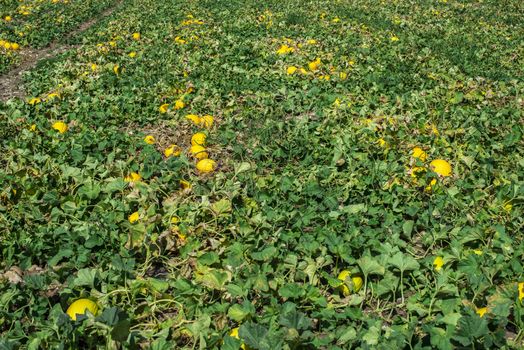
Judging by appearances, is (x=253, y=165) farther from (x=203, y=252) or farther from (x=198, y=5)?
(x=198, y=5)

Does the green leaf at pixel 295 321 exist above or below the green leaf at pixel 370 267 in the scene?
above

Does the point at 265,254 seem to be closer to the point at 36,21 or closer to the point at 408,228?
the point at 408,228

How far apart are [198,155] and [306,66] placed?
3.59 m

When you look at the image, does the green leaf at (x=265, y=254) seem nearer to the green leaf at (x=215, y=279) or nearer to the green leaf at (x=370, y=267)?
the green leaf at (x=215, y=279)

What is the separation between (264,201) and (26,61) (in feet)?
26.9

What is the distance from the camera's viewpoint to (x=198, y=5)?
550 inches

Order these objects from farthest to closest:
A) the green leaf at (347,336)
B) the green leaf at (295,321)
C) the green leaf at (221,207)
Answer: the green leaf at (221,207) < the green leaf at (347,336) < the green leaf at (295,321)

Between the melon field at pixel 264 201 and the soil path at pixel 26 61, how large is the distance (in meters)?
0.10

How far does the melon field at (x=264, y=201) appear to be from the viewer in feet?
9.51

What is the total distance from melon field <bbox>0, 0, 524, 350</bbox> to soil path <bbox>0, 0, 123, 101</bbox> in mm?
95

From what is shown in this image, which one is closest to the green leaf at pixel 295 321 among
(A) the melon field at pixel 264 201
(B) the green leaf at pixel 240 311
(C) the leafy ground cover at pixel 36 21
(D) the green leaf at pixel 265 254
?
(A) the melon field at pixel 264 201

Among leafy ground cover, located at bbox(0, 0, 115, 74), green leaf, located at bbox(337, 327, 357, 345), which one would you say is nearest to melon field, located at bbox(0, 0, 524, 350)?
green leaf, located at bbox(337, 327, 357, 345)

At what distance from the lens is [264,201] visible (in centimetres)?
407

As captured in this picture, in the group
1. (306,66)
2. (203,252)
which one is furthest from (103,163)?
(306,66)
